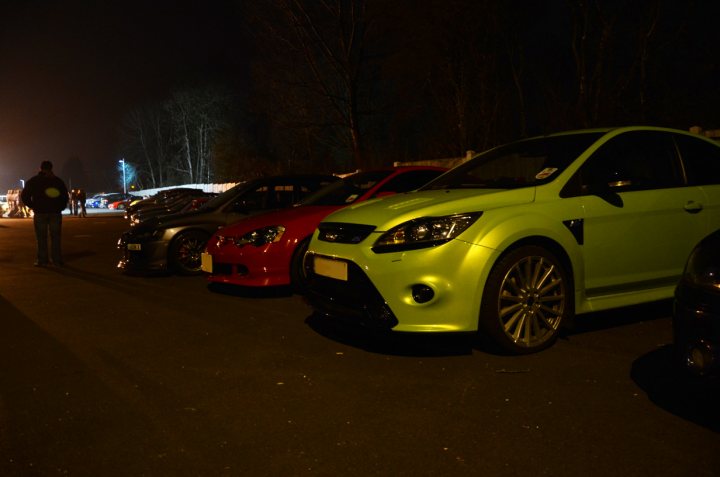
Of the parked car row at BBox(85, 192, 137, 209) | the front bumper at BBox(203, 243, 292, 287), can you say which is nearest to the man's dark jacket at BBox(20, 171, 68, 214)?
the front bumper at BBox(203, 243, 292, 287)

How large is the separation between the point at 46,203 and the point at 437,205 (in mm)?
8390

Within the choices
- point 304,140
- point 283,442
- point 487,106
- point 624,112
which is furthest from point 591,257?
point 304,140

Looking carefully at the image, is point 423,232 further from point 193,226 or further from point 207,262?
point 193,226

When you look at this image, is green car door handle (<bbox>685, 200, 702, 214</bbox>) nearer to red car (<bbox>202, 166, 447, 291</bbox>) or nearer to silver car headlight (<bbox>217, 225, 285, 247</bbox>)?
red car (<bbox>202, 166, 447, 291</bbox>)

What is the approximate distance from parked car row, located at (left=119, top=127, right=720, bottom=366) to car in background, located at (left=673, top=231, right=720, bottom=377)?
4.24 ft

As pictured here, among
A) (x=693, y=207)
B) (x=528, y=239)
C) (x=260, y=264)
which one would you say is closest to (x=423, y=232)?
(x=528, y=239)

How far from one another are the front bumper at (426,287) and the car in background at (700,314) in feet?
4.41

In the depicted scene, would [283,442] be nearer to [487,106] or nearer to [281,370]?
[281,370]

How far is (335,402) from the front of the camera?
11.7 ft

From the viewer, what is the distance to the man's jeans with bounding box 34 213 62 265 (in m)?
10.5

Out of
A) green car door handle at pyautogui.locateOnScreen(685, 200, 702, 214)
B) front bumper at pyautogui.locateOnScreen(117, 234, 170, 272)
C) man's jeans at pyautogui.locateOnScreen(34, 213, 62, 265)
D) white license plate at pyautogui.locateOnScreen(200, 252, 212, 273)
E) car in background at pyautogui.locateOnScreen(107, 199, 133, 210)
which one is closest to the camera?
green car door handle at pyautogui.locateOnScreen(685, 200, 702, 214)

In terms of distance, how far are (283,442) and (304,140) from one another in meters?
34.6

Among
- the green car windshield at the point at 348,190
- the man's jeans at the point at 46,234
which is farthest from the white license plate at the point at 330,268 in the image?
the man's jeans at the point at 46,234

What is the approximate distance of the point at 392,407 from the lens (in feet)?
11.4
